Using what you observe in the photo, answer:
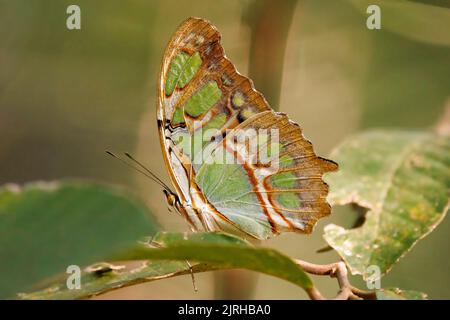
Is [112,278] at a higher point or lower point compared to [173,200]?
lower

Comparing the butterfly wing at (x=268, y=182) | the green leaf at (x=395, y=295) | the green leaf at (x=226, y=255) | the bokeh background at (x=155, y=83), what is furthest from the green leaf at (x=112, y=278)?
the bokeh background at (x=155, y=83)

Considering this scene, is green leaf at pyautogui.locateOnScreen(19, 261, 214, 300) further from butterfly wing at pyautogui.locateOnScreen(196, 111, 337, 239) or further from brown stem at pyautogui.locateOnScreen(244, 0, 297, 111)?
brown stem at pyautogui.locateOnScreen(244, 0, 297, 111)

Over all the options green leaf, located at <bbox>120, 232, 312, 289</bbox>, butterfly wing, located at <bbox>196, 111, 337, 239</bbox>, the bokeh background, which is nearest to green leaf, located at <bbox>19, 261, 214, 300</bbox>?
green leaf, located at <bbox>120, 232, 312, 289</bbox>

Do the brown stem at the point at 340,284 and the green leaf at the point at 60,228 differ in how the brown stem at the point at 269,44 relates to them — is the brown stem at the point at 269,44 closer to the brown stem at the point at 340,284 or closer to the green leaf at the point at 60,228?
the brown stem at the point at 340,284

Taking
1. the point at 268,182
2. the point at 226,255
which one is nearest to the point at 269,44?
the point at 268,182

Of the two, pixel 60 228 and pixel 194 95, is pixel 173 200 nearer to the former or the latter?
pixel 194 95

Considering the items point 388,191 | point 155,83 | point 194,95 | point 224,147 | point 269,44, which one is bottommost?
point 388,191

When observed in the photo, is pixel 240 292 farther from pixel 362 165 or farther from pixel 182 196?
pixel 362 165
